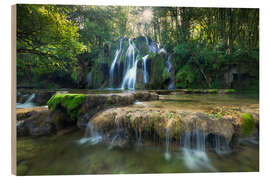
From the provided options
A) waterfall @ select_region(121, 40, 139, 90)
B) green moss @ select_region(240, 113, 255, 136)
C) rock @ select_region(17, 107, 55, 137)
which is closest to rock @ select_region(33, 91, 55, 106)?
rock @ select_region(17, 107, 55, 137)

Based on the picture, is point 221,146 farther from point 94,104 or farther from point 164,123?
point 94,104

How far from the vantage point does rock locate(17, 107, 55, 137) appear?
7.58 feet

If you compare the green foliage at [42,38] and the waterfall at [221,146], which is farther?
the green foliage at [42,38]

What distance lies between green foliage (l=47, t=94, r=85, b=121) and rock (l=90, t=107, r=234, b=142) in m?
0.87

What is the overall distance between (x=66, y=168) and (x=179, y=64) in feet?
22.7

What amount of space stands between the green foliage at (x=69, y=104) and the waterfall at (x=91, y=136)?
0.61m

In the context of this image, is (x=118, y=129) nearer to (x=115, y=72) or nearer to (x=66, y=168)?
(x=66, y=168)

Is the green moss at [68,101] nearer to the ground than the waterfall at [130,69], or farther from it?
nearer to the ground

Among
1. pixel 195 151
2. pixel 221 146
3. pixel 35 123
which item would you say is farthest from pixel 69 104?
pixel 221 146

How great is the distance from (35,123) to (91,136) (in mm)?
1476

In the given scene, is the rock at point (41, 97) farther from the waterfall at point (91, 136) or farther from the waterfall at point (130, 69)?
the waterfall at point (130, 69)

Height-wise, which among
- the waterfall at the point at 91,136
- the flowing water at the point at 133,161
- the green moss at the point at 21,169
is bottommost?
the green moss at the point at 21,169

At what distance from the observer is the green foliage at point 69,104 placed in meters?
2.64

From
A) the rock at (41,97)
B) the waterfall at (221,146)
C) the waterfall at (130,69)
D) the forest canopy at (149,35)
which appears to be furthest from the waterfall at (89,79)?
the waterfall at (221,146)
